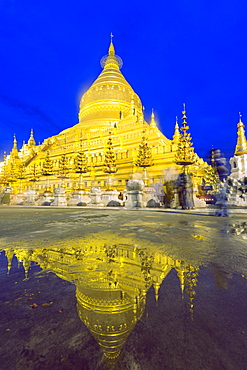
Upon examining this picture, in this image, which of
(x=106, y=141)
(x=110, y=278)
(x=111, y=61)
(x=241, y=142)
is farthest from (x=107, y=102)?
(x=110, y=278)

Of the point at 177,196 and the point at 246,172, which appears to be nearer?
the point at 177,196

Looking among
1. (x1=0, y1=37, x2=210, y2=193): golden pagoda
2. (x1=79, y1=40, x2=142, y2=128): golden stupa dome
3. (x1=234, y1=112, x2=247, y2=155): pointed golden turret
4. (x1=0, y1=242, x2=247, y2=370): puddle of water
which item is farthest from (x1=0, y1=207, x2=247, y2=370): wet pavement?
(x1=79, y1=40, x2=142, y2=128): golden stupa dome

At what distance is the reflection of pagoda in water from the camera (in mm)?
835

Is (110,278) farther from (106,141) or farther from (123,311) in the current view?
(106,141)

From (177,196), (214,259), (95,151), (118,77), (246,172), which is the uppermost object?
(118,77)

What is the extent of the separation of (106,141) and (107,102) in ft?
34.9

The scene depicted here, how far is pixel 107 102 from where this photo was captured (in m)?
32.9

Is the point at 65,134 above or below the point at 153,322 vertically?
above

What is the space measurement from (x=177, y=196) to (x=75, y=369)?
927cm

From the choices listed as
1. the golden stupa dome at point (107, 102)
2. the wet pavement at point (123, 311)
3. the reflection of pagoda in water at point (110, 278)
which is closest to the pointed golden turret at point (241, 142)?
the golden stupa dome at point (107, 102)

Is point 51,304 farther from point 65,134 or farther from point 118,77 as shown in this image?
point 118,77

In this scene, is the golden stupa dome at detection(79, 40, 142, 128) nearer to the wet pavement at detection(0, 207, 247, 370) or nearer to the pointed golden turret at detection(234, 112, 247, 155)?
the pointed golden turret at detection(234, 112, 247, 155)

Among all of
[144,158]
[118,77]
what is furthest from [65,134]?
[144,158]

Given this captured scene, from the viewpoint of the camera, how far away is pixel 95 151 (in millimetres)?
27125
